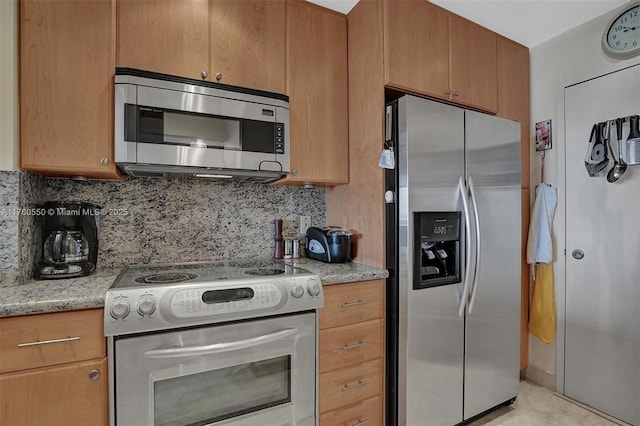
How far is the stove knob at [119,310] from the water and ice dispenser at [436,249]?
129cm

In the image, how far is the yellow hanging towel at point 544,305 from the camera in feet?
7.32

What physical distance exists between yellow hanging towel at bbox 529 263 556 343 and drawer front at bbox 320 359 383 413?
135 centimetres

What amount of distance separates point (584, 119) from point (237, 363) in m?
2.56

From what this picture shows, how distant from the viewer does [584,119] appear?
211 cm

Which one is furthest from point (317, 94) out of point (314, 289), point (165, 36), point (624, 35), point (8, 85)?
point (624, 35)

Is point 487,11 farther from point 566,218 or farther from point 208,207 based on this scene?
point 208,207

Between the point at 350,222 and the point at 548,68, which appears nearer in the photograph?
the point at 350,222

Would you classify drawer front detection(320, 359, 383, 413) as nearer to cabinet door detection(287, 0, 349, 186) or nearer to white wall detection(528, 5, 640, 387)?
cabinet door detection(287, 0, 349, 186)

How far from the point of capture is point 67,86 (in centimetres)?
138

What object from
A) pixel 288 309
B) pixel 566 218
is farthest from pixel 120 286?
pixel 566 218

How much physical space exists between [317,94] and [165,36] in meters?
0.83

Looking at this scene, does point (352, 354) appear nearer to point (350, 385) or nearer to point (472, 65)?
point (350, 385)

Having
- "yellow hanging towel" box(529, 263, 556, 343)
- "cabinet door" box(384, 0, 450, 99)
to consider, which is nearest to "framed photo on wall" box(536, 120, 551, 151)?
"yellow hanging towel" box(529, 263, 556, 343)

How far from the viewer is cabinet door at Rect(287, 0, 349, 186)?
184 centimetres
